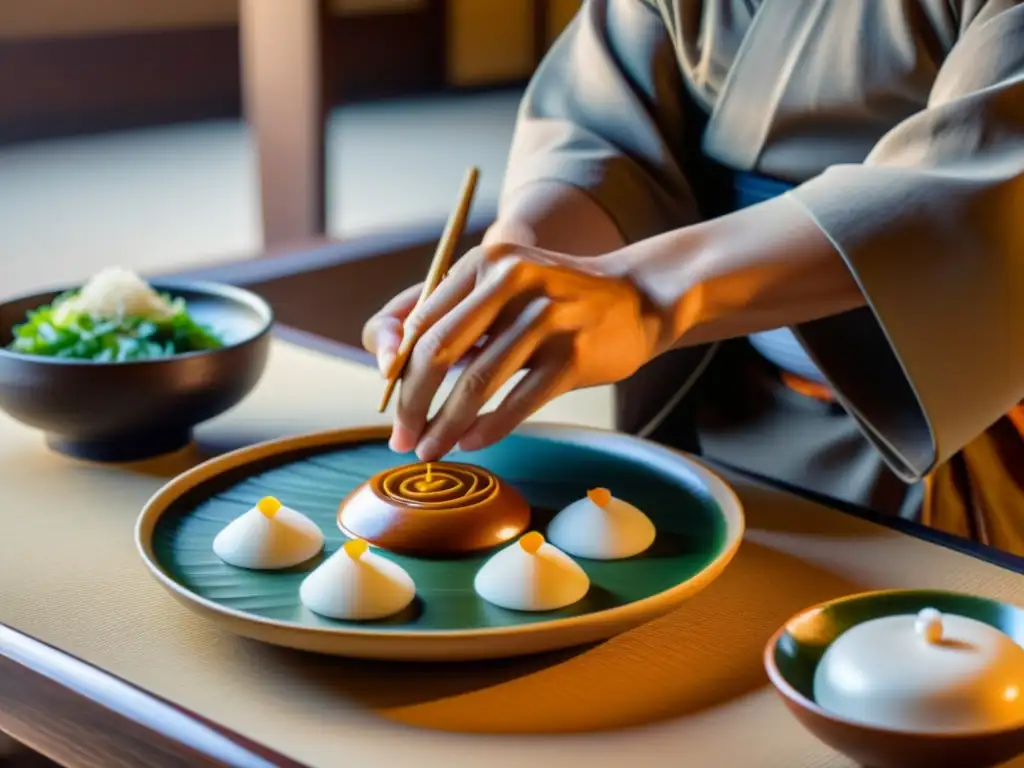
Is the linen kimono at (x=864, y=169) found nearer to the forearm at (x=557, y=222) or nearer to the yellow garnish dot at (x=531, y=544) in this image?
the forearm at (x=557, y=222)

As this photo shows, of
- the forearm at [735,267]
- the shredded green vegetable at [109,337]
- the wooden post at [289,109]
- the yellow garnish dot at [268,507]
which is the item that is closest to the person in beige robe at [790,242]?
the forearm at [735,267]

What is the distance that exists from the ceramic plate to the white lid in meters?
0.17

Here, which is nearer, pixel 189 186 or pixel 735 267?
pixel 735 267

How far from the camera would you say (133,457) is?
4.09ft

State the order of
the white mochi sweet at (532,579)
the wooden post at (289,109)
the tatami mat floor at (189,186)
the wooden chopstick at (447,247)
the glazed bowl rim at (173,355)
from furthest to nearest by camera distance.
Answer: the tatami mat floor at (189,186), the wooden post at (289,109), the glazed bowl rim at (173,355), the wooden chopstick at (447,247), the white mochi sweet at (532,579)

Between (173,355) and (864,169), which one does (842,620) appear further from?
(173,355)

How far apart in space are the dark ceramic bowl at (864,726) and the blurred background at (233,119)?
173cm

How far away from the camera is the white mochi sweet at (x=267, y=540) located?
0.95 metres

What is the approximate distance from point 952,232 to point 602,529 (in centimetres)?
38

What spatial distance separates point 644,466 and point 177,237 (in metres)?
3.45

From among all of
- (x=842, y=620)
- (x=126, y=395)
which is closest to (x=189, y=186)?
(x=126, y=395)

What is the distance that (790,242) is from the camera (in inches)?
43.2

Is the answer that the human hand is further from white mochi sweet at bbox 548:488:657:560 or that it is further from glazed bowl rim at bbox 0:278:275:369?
glazed bowl rim at bbox 0:278:275:369

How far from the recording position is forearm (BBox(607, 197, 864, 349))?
1080mm
